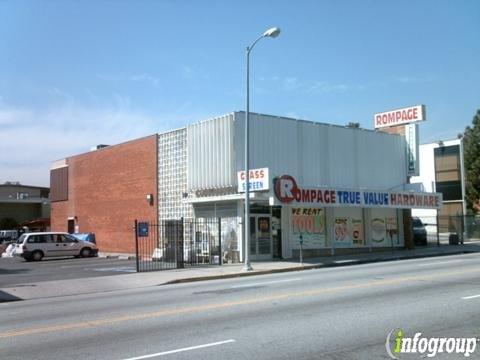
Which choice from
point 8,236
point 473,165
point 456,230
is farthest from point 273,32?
point 8,236

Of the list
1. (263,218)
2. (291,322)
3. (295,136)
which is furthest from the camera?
(295,136)

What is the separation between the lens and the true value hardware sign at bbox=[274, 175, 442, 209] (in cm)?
2638

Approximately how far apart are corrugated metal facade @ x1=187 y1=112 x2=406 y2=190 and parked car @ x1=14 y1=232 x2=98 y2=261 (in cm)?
1051

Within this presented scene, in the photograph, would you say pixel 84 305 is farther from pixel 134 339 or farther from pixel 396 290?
pixel 396 290

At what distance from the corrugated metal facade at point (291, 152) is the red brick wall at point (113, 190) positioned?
5.41 metres

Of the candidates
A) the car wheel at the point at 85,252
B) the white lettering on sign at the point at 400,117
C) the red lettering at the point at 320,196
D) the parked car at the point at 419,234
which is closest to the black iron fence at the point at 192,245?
the red lettering at the point at 320,196

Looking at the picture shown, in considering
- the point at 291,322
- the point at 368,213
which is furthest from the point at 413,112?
the point at 291,322

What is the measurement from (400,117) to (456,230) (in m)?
10.5

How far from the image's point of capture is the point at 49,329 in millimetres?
10164

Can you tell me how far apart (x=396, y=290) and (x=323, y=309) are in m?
3.40

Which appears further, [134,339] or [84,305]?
[84,305]

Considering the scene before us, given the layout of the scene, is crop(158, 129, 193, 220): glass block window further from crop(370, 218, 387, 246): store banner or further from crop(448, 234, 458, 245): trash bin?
crop(448, 234, 458, 245): trash bin

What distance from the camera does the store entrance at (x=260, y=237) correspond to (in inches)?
1081

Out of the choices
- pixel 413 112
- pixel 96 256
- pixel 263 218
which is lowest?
pixel 96 256
